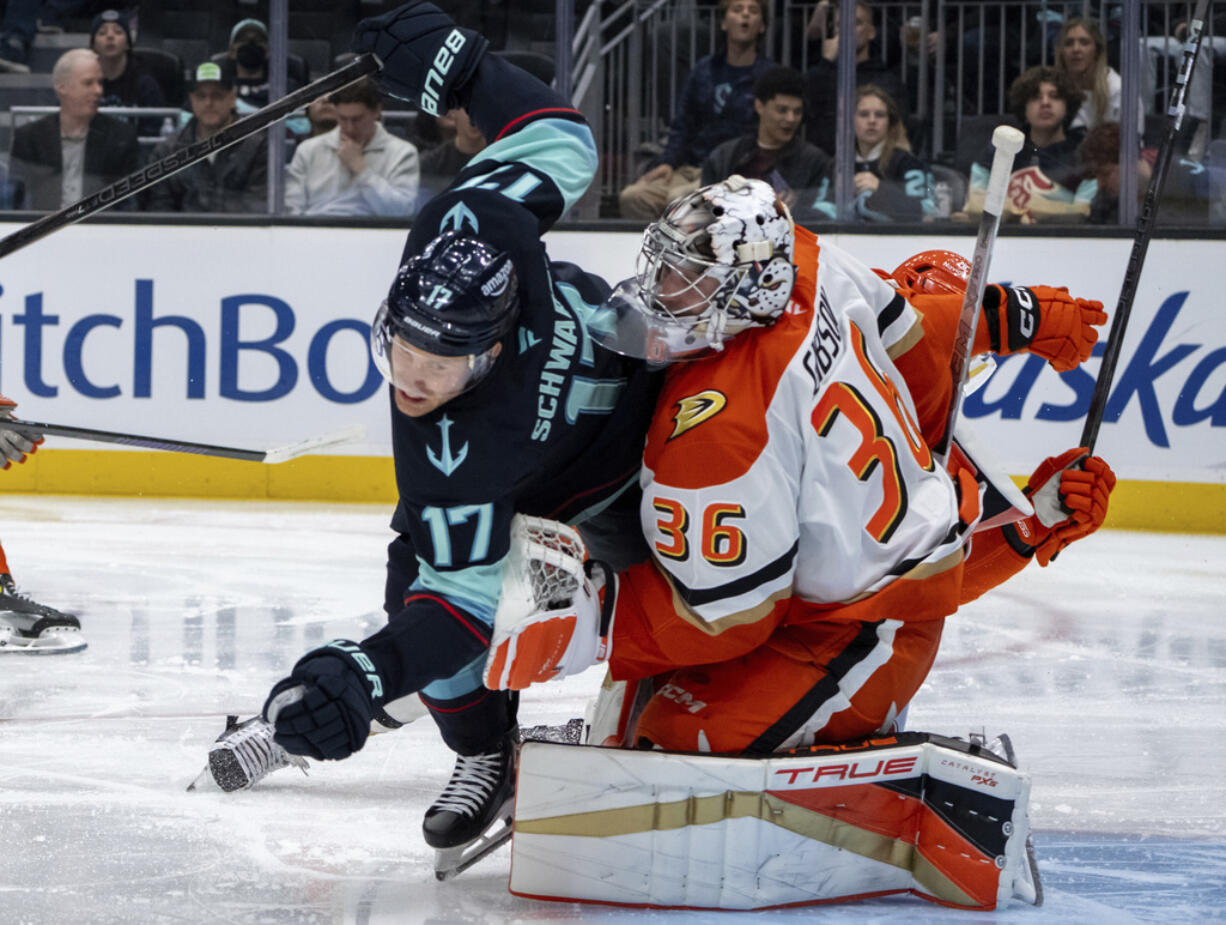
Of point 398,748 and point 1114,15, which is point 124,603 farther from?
point 1114,15

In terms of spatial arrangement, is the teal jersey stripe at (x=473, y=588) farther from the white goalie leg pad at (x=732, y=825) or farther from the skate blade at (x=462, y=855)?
the skate blade at (x=462, y=855)

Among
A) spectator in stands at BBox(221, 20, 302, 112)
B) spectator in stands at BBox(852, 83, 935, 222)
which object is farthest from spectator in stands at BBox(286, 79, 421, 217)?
spectator in stands at BBox(852, 83, 935, 222)

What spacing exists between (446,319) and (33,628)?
2.03 meters

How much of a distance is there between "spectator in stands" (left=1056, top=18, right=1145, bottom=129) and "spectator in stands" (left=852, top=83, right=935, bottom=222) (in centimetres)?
57

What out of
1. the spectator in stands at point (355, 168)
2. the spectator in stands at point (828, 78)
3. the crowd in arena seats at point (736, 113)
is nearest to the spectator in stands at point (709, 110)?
the crowd in arena seats at point (736, 113)

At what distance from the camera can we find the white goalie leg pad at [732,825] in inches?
78.4

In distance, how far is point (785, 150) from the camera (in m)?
5.59

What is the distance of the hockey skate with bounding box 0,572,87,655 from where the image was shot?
Result: 11.2 ft

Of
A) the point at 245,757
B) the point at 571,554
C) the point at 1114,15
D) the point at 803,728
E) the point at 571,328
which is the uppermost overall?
the point at 1114,15

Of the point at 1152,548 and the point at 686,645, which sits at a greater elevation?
the point at 686,645

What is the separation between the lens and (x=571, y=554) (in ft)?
6.34

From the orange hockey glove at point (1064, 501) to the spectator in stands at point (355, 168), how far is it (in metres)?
3.60

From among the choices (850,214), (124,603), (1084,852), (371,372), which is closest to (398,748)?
(1084,852)

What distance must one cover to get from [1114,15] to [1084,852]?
3.93 m
